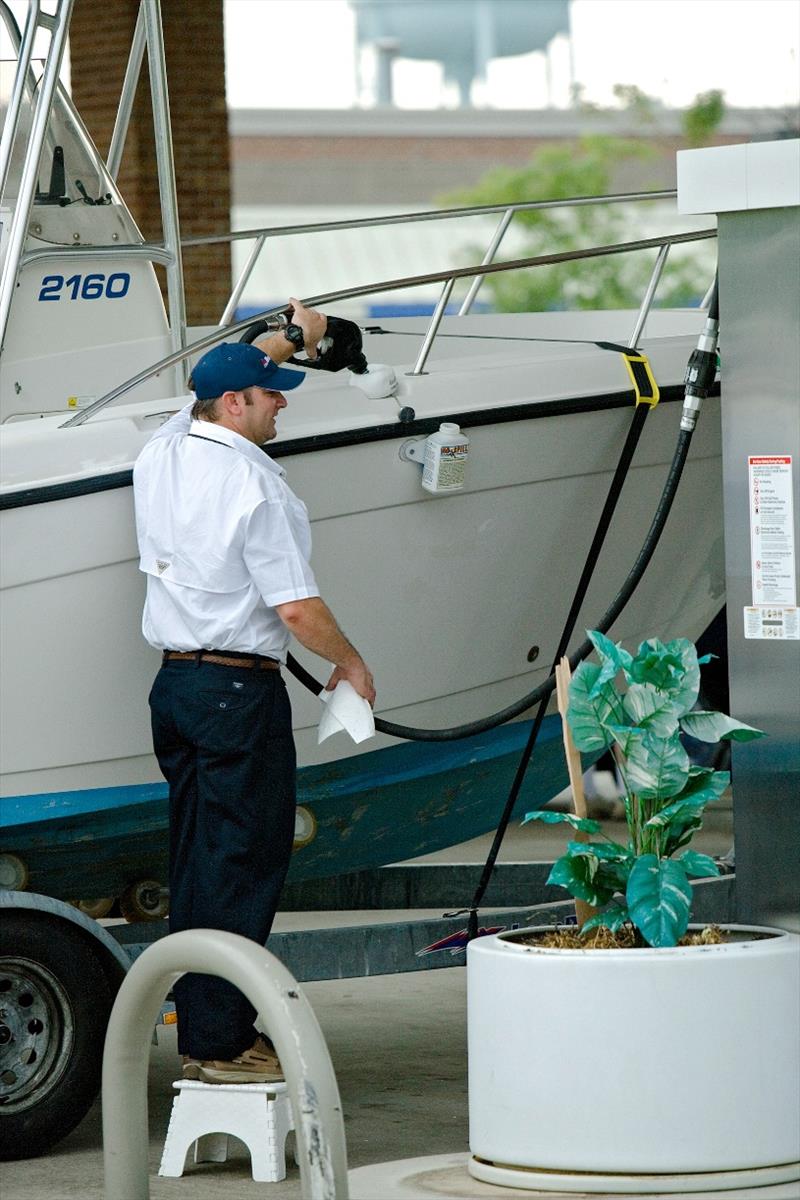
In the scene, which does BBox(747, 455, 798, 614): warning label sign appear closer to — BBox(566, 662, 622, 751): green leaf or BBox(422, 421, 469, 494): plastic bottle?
BBox(566, 662, 622, 751): green leaf

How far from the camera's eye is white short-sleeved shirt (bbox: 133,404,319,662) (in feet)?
14.1

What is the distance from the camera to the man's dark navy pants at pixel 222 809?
172 inches

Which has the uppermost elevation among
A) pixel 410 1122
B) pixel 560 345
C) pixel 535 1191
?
pixel 560 345

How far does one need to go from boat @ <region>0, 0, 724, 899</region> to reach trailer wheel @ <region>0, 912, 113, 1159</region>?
0.35 metres

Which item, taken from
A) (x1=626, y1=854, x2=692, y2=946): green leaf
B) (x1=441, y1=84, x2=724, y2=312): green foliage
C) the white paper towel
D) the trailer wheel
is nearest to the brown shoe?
the trailer wheel

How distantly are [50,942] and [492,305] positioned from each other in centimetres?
2680

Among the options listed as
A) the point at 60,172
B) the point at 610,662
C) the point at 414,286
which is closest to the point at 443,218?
the point at 414,286

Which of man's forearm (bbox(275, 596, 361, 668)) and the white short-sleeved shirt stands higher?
the white short-sleeved shirt

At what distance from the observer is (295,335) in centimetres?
472

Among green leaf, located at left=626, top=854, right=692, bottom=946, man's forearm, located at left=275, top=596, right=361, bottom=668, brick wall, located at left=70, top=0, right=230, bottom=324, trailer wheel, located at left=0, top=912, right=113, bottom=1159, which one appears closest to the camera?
green leaf, located at left=626, top=854, right=692, bottom=946

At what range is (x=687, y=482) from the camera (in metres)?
5.61

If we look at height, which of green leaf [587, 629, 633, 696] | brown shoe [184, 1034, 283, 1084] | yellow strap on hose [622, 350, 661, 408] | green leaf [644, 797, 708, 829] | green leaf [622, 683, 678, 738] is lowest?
brown shoe [184, 1034, 283, 1084]

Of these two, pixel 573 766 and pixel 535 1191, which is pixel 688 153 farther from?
pixel 535 1191

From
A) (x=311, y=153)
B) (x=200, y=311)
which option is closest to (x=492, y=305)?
(x=311, y=153)
